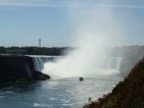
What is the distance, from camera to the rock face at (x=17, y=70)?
64.9 m

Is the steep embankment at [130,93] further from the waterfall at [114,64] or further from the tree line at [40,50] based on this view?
the tree line at [40,50]

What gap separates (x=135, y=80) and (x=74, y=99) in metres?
26.0

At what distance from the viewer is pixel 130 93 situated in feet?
37.2

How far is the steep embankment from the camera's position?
10.8 meters

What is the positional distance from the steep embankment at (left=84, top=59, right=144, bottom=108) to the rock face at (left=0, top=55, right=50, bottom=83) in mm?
52690

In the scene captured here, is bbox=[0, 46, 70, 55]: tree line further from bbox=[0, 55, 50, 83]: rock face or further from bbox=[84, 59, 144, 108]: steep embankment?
bbox=[84, 59, 144, 108]: steep embankment

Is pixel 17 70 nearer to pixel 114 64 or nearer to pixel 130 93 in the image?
pixel 114 64

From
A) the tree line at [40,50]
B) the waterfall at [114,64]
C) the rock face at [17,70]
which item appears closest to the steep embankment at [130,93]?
the rock face at [17,70]

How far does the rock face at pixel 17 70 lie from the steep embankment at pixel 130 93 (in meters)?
52.7

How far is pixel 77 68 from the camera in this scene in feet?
303

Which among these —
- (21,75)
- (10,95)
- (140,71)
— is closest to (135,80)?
(140,71)

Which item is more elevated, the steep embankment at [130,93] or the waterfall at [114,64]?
the steep embankment at [130,93]

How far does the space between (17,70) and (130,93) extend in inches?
2244

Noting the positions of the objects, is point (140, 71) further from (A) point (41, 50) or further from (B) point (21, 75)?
(A) point (41, 50)
